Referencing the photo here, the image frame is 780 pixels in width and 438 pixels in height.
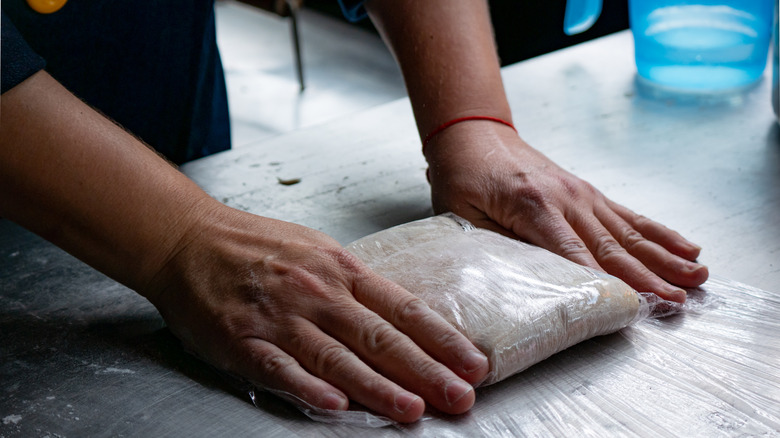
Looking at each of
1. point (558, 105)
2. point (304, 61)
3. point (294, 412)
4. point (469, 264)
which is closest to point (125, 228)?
point (294, 412)

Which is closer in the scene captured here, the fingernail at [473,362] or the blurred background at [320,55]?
the fingernail at [473,362]

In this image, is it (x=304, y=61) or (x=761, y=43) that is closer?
(x=761, y=43)

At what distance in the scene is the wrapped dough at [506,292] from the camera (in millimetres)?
735

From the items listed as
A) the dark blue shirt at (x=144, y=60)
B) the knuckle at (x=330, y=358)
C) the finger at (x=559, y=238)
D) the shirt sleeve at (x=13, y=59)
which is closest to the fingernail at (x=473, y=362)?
the knuckle at (x=330, y=358)

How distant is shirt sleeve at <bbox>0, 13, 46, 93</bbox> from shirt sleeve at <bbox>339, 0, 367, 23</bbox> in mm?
620

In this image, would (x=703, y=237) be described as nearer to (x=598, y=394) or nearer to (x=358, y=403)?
(x=598, y=394)

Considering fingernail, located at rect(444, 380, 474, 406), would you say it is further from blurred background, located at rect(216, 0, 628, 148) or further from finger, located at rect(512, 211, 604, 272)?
blurred background, located at rect(216, 0, 628, 148)

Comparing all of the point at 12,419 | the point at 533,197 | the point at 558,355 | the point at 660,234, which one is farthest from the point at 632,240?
the point at 12,419

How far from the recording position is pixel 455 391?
68 cm

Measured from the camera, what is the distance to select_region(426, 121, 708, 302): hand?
92 cm

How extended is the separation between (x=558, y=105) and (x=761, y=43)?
0.41 m

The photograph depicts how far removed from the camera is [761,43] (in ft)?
4.65

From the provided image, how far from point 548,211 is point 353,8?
1.86ft

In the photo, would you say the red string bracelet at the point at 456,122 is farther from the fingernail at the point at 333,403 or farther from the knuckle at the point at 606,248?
the fingernail at the point at 333,403
